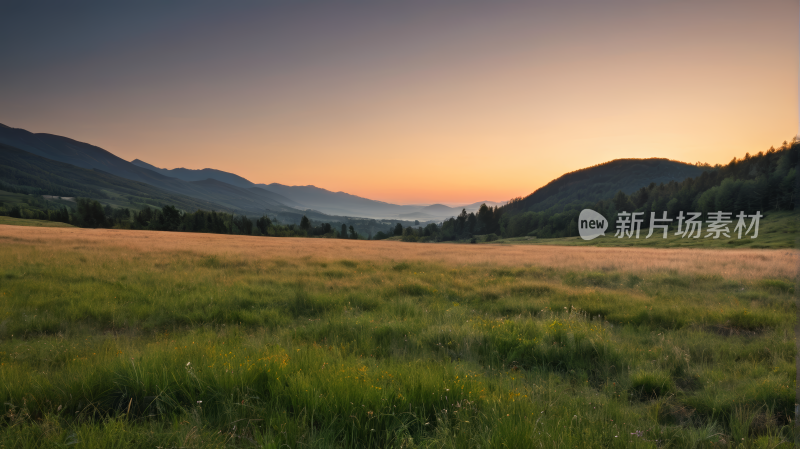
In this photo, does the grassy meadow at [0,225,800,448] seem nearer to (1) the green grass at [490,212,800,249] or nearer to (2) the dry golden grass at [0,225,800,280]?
(2) the dry golden grass at [0,225,800,280]

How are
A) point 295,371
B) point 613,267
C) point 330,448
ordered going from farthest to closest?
point 613,267, point 295,371, point 330,448

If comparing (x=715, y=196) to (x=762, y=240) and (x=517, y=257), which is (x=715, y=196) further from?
(x=517, y=257)

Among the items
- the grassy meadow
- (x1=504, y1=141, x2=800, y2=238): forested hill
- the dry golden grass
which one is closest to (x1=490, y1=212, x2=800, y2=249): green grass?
(x1=504, y1=141, x2=800, y2=238): forested hill

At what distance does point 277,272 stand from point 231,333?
28.4ft

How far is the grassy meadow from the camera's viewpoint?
10.4 feet

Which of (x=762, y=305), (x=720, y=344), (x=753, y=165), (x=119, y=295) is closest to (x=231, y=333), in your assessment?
(x=119, y=295)

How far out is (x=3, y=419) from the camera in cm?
307

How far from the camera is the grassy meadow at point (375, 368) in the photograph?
10.4 ft

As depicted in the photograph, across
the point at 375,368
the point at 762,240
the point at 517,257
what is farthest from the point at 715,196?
the point at 375,368

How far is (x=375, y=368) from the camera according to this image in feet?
15.1

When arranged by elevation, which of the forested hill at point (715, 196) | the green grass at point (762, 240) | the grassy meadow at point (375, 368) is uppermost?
the forested hill at point (715, 196)

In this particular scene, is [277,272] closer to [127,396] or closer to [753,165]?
[127,396]

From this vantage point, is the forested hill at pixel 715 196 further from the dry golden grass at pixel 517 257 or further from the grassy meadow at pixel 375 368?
the grassy meadow at pixel 375 368

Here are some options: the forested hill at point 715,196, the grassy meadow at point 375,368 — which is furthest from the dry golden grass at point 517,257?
the forested hill at point 715,196
